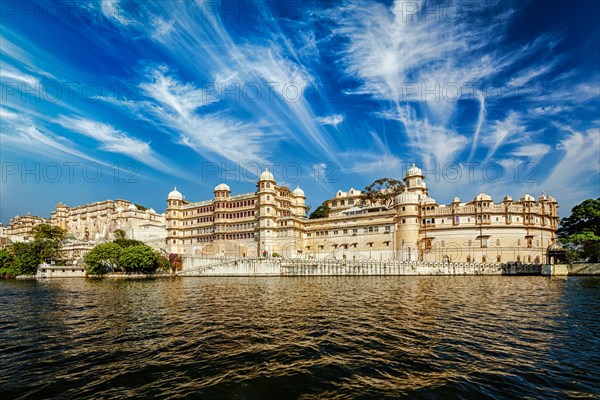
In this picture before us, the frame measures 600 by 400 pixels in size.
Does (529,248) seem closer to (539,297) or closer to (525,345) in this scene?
(539,297)

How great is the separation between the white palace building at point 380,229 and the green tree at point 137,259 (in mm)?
18640

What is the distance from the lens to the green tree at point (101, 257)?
6412 cm

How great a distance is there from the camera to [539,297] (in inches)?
1131

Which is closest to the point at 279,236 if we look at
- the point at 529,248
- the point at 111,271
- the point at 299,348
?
the point at 111,271

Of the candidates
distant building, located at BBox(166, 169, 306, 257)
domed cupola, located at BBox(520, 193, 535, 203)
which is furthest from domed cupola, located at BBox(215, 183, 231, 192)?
domed cupola, located at BBox(520, 193, 535, 203)

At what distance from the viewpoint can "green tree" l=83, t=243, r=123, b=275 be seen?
64125mm

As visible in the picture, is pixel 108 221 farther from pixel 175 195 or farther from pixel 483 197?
pixel 483 197

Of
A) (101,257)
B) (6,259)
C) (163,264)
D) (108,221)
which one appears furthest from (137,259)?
(108,221)

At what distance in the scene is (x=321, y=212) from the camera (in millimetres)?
97938

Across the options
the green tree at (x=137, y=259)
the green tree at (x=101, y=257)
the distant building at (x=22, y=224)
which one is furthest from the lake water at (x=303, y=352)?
the distant building at (x=22, y=224)

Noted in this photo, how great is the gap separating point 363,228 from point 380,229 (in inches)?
160

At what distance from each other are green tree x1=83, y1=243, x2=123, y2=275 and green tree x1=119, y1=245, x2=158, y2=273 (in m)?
1.38

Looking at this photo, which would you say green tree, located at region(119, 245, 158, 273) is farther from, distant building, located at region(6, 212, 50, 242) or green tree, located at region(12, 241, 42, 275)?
distant building, located at region(6, 212, 50, 242)

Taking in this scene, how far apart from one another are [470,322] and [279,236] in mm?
60917
